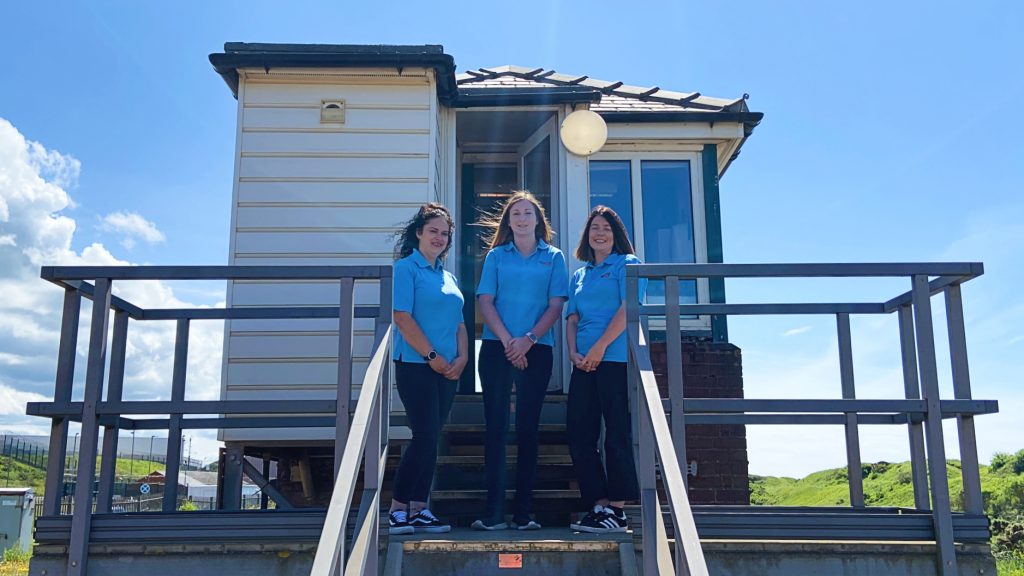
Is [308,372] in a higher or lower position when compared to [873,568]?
higher

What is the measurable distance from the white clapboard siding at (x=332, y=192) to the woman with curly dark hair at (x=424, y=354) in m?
2.03

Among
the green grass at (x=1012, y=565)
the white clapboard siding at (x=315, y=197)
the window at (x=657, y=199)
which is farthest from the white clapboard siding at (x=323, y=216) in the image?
the green grass at (x=1012, y=565)

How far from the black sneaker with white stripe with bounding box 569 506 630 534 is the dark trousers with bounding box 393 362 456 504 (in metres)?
0.74

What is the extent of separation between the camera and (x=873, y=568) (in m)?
3.59

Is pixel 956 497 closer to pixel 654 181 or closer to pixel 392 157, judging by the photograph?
pixel 654 181

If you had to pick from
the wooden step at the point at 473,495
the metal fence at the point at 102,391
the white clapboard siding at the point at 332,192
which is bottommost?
the wooden step at the point at 473,495

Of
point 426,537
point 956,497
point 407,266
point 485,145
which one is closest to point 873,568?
point 426,537

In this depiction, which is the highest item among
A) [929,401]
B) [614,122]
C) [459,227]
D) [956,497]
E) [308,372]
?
[614,122]

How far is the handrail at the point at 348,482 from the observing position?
2625mm

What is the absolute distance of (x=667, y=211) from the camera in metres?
7.32

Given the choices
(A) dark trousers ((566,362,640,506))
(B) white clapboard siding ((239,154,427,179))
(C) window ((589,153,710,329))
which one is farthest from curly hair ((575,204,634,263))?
(C) window ((589,153,710,329))

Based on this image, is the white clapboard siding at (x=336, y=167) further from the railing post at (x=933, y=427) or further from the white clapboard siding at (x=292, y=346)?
the railing post at (x=933, y=427)

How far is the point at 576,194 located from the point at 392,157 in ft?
4.76

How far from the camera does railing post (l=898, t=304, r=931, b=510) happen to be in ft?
13.1
